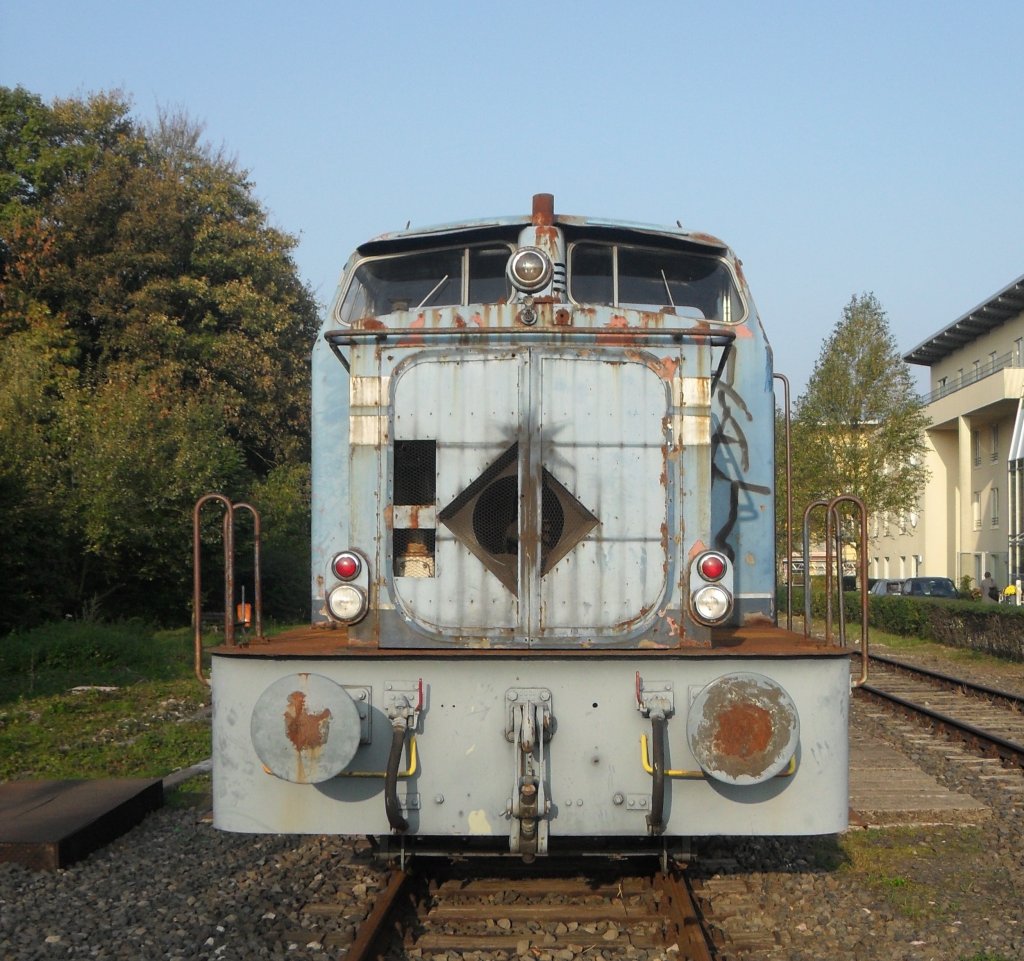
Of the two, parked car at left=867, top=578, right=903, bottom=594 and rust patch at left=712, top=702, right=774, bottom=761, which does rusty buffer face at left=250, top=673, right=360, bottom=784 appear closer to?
rust patch at left=712, top=702, right=774, bottom=761

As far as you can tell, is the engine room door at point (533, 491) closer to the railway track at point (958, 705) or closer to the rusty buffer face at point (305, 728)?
the rusty buffer face at point (305, 728)

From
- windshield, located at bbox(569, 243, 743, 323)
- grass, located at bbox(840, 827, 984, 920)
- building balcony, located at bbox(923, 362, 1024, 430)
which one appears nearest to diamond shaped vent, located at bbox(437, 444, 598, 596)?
windshield, located at bbox(569, 243, 743, 323)

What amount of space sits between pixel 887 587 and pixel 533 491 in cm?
3538

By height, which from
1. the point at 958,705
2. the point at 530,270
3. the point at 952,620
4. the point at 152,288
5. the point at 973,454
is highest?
the point at 152,288

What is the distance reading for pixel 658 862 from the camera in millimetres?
6043

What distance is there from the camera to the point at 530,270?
563 cm

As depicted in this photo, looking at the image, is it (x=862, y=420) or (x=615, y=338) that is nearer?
(x=615, y=338)

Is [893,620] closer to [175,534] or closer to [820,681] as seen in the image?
[175,534]

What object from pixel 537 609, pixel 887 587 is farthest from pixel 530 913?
pixel 887 587

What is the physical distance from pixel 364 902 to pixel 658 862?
152 cm

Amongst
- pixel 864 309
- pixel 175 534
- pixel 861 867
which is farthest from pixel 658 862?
pixel 864 309

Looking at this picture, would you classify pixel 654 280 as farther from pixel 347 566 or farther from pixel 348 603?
pixel 348 603

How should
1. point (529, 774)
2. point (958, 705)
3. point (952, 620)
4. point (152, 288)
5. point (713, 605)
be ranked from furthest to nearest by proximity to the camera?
point (152, 288) → point (952, 620) → point (958, 705) → point (713, 605) → point (529, 774)

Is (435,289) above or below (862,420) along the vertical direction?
below
